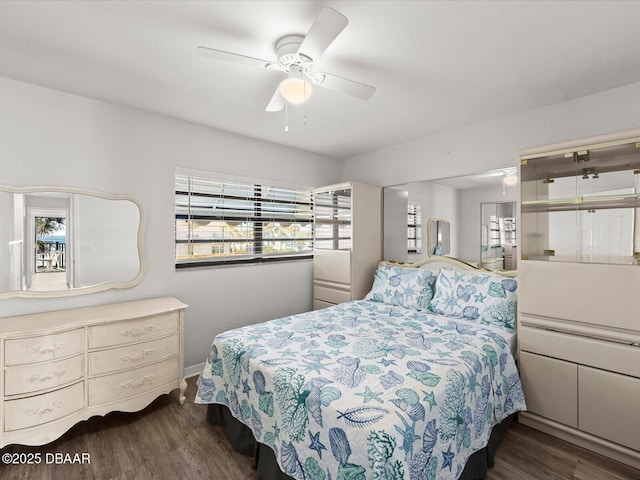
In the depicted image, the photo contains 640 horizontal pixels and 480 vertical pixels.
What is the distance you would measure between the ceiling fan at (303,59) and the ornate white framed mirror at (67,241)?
5.71 ft

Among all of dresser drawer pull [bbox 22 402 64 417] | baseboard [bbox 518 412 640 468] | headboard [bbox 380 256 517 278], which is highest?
headboard [bbox 380 256 517 278]

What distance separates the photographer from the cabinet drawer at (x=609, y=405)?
A: 6.33ft

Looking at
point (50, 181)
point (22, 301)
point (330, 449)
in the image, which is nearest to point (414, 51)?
point (330, 449)

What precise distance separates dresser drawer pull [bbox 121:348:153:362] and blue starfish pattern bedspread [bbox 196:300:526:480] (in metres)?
0.53

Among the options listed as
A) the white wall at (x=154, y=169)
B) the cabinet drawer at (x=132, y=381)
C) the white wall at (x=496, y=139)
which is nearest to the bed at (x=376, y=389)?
the cabinet drawer at (x=132, y=381)

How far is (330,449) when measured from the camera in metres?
1.41

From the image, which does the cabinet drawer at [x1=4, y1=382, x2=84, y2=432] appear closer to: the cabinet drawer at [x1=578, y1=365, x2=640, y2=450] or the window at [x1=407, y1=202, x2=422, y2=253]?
the window at [x1=407, y1=202, x2=422, y2=253]

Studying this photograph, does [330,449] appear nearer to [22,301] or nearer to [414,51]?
[414,51]

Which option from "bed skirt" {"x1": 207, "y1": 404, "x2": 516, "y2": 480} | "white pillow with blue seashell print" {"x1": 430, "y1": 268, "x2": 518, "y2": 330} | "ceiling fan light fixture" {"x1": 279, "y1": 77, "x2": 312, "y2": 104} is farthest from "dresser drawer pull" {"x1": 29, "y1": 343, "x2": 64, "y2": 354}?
"white pillow with blue seashell print" {"x1": 430, "y1": 268, "x2": 518, "y2": 330}

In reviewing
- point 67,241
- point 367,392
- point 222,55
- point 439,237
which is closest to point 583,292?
point 439,237

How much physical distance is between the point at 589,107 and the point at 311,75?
2.23 metres

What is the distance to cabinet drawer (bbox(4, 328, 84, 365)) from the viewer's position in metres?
1.95

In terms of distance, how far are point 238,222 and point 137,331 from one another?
1555 millimetres

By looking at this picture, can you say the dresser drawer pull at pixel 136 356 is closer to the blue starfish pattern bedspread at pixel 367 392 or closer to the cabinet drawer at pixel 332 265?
the blue starfish pattern bedspread at pixel 367 392
